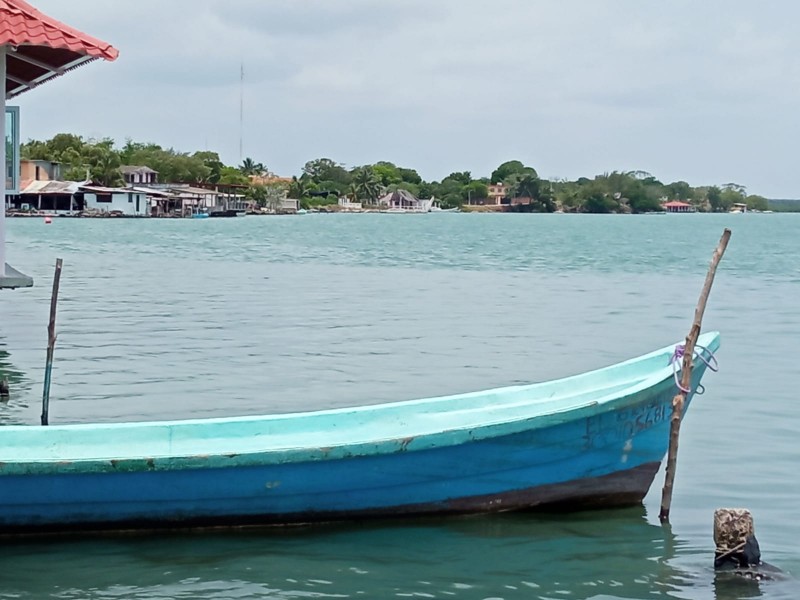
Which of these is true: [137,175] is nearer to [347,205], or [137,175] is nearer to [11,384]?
[347,205]

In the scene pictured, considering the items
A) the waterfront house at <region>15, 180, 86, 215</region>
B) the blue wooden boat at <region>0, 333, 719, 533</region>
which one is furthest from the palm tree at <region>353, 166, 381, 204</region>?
the blue wooden boat at <region>0, 333, 719, 533</region>

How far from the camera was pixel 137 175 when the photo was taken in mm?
131000

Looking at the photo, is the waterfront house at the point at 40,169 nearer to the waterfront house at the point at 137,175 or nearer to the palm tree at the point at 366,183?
the waterfront house at the point at 137,175

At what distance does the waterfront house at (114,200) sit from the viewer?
112m

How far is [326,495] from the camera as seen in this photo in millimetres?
8945

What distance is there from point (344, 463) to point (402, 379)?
8.57 metres

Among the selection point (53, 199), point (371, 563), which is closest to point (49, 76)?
point (371, 563)

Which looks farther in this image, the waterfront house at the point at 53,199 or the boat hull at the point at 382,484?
the waterfront house at the point at 53,199

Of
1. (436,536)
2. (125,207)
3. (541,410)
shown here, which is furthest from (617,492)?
(125,207)

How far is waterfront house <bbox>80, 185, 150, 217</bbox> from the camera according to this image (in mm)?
112438

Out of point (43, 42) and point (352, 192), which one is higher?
point (352, 192)

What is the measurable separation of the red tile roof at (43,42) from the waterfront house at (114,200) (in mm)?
100650

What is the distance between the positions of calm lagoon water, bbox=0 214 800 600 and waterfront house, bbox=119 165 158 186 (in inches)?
3319

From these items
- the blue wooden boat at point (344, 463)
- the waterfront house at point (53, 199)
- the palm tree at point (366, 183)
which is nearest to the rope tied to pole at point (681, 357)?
the blue wooden boat at point (344, 463)
